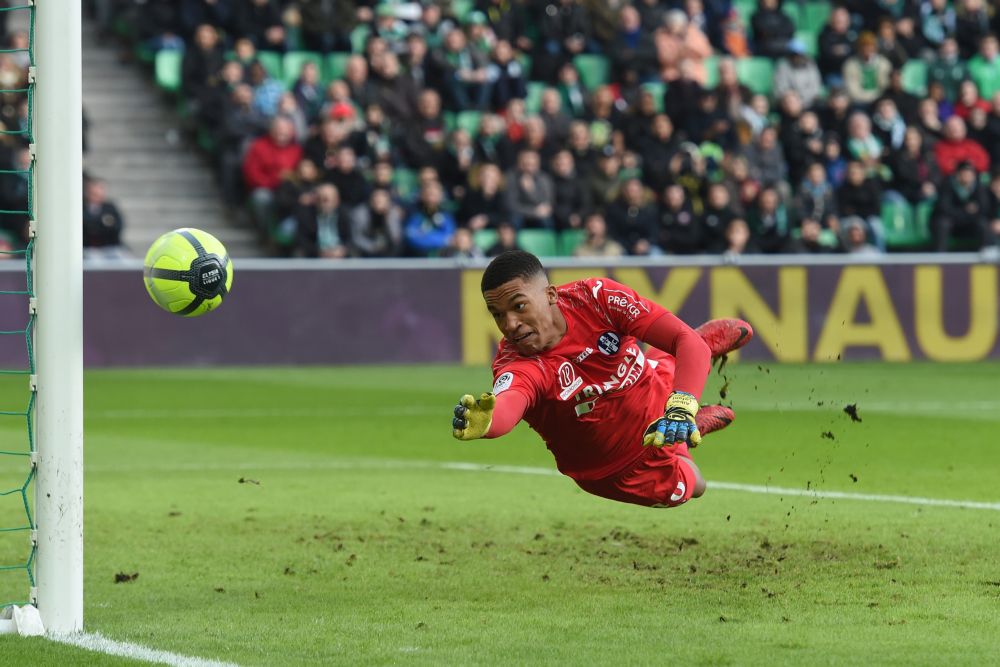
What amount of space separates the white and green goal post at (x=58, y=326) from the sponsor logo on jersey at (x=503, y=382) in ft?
4.85

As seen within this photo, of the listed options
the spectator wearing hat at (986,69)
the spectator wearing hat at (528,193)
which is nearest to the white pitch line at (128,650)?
the spectator wearing hat at (528,193)

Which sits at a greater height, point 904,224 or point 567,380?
point 567,380

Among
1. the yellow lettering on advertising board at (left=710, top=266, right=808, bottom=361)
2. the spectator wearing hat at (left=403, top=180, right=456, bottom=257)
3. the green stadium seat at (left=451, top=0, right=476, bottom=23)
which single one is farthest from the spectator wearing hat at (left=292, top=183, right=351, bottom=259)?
the yellow lettering on advertising board at (left=710, top=266, right=808, bottom=361)

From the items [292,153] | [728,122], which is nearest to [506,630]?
[292,153]

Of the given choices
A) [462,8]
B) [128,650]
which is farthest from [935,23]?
[128,650]

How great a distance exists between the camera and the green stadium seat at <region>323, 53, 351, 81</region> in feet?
69.6

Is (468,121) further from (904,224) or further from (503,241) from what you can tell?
(904,224)

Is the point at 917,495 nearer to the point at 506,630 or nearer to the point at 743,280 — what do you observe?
the point at 506,630

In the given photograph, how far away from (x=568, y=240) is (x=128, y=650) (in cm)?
1505

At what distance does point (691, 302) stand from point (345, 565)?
11455mm

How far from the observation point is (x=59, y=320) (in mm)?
5645

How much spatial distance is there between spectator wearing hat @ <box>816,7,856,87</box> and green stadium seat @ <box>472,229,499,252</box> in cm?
598

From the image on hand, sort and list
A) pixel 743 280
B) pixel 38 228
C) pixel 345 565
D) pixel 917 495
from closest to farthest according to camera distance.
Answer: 1. pixel 38 228
2. pixel 345 565
3. pixel 917 495
4. pixel 743 280

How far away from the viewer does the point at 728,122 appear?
21.1 meters
